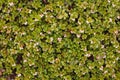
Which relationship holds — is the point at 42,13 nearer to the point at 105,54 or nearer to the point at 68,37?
the point at 68,37

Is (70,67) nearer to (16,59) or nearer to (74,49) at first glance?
(74,49)

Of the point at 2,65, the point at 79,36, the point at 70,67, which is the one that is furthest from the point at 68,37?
the point at 2,65

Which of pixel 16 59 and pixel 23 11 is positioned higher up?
pixel 23 11

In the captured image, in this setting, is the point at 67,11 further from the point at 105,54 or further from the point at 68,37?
the point at 105,54

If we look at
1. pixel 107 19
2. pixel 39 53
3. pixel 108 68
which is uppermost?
pixel 107 19

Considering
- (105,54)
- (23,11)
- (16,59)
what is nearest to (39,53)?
(16,59)

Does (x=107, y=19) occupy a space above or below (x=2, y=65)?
above
